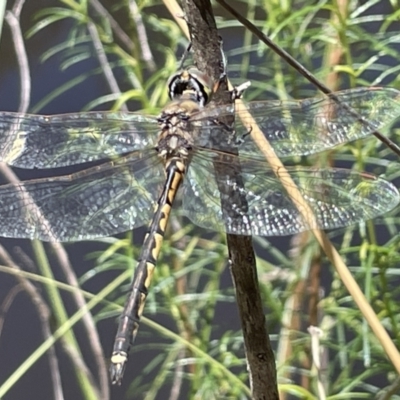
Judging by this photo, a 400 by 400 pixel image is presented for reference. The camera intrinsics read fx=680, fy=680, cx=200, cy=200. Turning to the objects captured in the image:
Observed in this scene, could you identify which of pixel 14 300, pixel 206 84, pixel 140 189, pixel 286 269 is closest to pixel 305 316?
pixel 286 269

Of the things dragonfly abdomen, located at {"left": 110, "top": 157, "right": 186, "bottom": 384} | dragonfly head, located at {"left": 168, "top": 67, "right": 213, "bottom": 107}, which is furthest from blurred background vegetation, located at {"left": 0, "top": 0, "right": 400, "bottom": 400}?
dragonfly abdomen, located at {"left": 110, "top": 157, "right": 186, "bottom": 384}

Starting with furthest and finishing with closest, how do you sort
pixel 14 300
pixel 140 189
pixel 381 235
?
pixel 14 300
pixel 381 235
pixel 140 189

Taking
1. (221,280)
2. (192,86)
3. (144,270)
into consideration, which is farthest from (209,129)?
(221,280)

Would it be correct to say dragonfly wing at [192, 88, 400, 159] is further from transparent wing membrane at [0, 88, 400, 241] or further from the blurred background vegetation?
the blurred background vegetation

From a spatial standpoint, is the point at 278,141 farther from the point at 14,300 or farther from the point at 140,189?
the point at 14,300

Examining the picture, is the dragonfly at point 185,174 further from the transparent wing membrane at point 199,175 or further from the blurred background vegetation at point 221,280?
the blurred background vegetation at point 221,280

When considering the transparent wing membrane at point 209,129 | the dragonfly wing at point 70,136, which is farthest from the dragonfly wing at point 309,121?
the dragonfly wing at point 70,136
